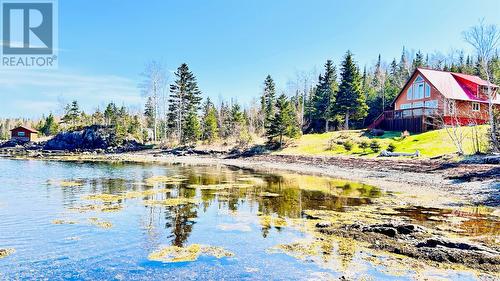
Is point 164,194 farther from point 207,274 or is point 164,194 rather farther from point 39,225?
point 207,274

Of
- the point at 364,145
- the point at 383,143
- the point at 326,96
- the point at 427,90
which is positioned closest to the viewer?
the point at 383,143

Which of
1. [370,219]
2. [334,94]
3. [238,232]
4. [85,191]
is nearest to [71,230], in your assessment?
[238,232]

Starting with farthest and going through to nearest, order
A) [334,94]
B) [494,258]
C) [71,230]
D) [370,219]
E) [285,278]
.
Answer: [334,94], [370,219], [71,230], [494,258], [285,278]

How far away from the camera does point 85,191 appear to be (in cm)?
2459

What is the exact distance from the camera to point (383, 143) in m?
47.5

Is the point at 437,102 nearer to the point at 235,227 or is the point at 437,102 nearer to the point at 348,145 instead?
the point at 348,145

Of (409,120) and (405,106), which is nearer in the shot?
(409,120)

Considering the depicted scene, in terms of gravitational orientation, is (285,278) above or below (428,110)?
below

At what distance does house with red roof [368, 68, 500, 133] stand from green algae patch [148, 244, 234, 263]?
1695 inches

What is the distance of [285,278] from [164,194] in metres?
15.6

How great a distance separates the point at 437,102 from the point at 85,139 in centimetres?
8250

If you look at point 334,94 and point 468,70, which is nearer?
point 334,94

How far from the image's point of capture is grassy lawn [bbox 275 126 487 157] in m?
39.2

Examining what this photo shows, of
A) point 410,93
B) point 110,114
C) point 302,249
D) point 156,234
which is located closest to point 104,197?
point 156,234
